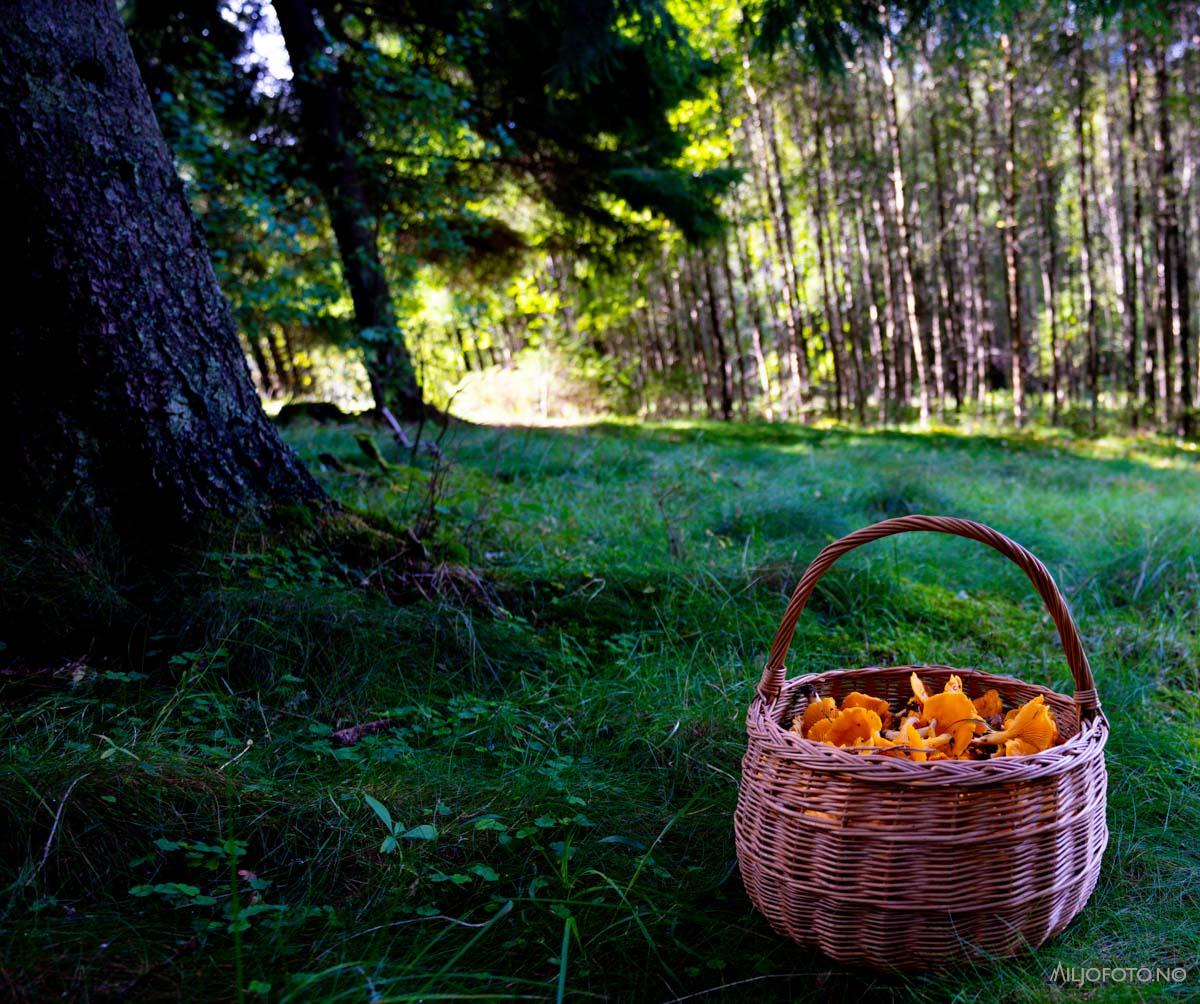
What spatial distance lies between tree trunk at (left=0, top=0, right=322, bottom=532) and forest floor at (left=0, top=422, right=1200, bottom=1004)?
400 millimetres

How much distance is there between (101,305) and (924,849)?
261 cm

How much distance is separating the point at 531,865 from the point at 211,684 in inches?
41.3

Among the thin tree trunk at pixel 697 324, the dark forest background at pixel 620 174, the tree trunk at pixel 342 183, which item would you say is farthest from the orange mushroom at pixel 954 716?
the thin tree trunk at pixel 697 324

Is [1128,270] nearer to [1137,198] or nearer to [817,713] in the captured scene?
[1137,198]

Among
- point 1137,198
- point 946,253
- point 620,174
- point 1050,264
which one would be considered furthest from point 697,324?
point 620,174

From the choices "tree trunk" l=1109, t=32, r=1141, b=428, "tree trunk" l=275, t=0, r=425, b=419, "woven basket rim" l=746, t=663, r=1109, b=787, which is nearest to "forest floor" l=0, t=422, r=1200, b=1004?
"woven basket rim" l=746, t=663, r=1109, b=787

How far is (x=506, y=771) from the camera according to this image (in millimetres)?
2002

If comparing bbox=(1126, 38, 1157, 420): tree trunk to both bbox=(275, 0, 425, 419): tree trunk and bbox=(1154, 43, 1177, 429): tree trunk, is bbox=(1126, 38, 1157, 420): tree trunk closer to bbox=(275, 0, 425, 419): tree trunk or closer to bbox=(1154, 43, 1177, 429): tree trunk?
bbox=(1154, 43, 1177, 429): tree trunk

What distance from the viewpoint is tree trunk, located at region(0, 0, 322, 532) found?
2449 millimetres

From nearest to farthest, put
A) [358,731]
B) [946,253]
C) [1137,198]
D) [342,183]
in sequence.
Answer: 1. [358,731]
2. [342,183]
3. [1137,198]
4. [946,253]

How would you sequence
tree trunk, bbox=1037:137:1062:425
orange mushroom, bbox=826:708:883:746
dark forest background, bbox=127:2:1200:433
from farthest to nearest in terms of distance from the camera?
tree trunk, bbox=1037:137:1062:425
dark forest background, bbox=127:2:1200:433
orange mushroom, bbox=826:708:883:746

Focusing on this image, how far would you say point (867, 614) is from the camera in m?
3.08

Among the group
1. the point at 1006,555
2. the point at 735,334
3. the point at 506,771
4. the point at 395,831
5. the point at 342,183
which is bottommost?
the point at 506,771

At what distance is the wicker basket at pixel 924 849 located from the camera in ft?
4.50
